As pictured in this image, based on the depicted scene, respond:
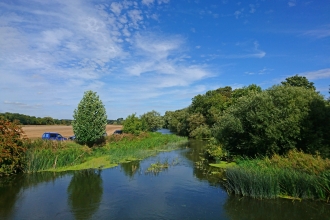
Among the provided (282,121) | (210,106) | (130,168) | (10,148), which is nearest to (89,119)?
(130,168)

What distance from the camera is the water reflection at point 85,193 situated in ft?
41.9

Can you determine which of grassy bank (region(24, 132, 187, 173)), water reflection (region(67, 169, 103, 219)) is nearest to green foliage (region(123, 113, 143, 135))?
grassy bank (region(24, 132, 187, 173))

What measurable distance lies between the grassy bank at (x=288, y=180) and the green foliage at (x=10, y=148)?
50.0ft

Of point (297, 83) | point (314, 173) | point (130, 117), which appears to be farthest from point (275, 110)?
point (297, 83)

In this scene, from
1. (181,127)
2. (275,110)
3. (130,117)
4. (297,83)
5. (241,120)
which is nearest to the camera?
(275,110)

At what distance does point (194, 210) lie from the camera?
1277 centimetres

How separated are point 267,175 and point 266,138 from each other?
545cm

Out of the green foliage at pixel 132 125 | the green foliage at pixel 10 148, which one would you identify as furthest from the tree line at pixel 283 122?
the green foliage at pixel 132 125

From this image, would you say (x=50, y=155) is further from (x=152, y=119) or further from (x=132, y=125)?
(x=152, y=119)

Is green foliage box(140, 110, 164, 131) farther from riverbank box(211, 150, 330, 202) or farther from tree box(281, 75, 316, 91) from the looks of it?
riverbank box(211, 150, 330, 202)

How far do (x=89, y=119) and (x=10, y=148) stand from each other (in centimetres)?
974

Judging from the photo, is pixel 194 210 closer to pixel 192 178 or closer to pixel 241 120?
pixel 192 178

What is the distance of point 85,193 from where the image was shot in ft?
51.9

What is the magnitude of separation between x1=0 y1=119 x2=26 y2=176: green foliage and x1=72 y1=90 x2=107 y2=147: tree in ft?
26.0
